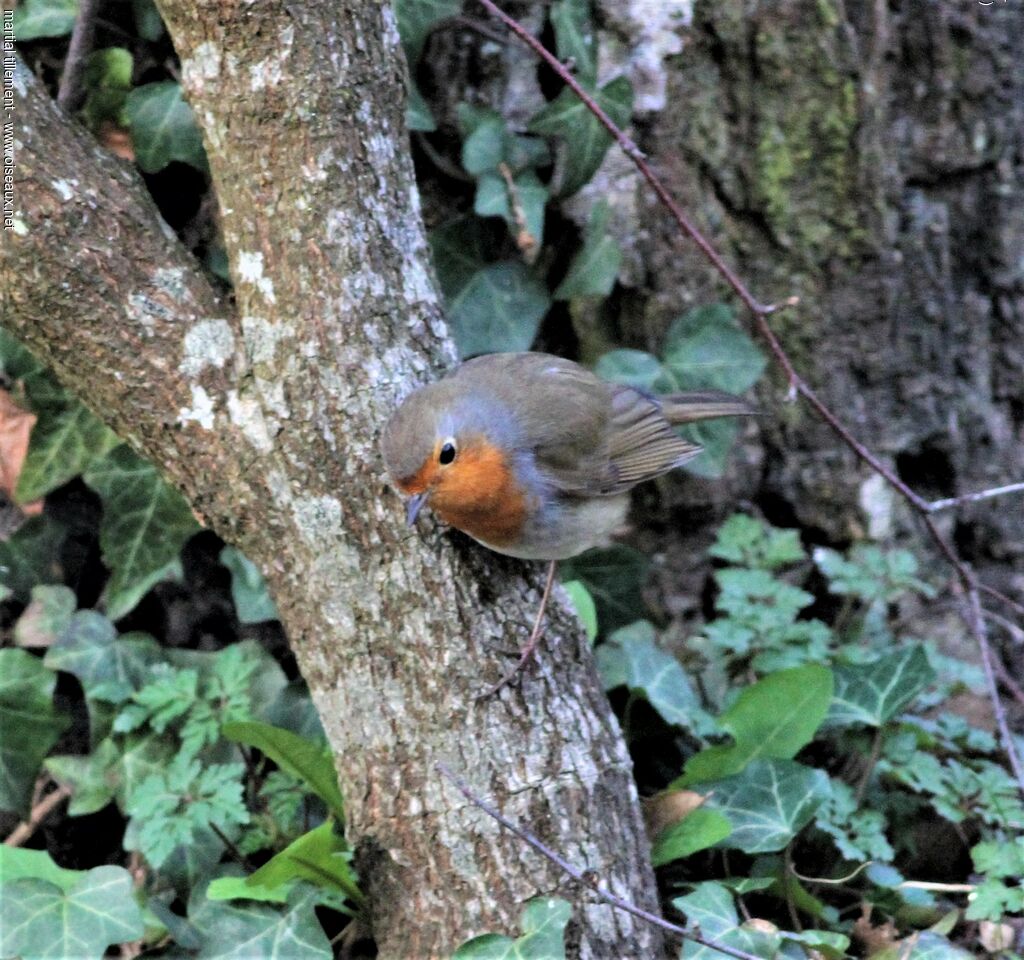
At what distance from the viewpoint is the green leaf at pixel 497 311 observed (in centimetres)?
345

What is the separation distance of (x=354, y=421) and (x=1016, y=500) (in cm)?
266

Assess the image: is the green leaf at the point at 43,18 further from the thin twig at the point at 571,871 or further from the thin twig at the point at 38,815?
the thin twig at the point at 571,871

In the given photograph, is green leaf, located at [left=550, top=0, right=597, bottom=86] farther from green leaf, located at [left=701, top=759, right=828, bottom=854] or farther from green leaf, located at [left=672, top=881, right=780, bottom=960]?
green leaf, located at [left=672, top=881, right=780, bottom=960]

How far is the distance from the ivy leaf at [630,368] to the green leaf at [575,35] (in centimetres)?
79

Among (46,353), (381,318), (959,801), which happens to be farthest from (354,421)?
(959,801)

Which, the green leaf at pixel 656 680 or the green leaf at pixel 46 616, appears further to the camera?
the green leaf at pixel 46 616

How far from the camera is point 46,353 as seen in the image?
264cm

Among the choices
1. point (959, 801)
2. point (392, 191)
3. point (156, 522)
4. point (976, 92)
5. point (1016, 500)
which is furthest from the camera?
point (1016, 500)

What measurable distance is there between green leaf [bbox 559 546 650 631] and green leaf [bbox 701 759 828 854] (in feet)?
2.83

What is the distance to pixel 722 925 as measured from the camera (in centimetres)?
244

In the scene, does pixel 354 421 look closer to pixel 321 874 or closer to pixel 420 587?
pixel 420 587

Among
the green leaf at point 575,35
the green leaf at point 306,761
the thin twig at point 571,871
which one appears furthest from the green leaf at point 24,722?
the green leaf at point 575,35

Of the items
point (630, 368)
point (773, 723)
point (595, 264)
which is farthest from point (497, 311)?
point (773, 723)

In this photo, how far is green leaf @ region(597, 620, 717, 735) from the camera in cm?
304
